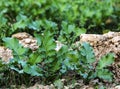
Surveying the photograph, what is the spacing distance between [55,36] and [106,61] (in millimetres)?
970

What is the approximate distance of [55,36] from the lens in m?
4.07

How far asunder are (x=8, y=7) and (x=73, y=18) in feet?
2.66

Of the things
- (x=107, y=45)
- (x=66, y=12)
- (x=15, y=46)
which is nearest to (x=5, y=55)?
(x=15, y=46)

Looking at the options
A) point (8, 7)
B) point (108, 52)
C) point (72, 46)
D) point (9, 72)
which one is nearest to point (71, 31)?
point (72, 46)

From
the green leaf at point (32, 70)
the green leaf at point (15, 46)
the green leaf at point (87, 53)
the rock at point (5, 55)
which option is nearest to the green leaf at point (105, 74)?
the green leaf at point (87, 53)

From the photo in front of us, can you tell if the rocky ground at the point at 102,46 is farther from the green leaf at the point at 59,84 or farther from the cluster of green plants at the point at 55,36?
the green leaf at the point at 59,84

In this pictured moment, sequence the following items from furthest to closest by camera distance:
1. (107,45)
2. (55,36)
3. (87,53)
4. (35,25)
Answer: (35,25) → (55,36) → (107,45) → (87,53)

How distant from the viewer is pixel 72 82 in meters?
3.18

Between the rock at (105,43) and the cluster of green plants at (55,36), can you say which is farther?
the rock at (105,43)

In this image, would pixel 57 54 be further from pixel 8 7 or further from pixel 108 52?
pixel 8 7

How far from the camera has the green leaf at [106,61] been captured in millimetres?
3186

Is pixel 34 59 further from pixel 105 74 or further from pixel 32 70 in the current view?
pixel 105 74

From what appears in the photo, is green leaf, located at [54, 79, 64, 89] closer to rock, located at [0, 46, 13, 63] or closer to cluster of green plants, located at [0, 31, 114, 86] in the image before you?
cluster of green plants, located at [0, 31, 114, 86]

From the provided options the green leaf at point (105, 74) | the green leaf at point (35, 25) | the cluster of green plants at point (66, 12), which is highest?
the green leaf at point (35, 25)
